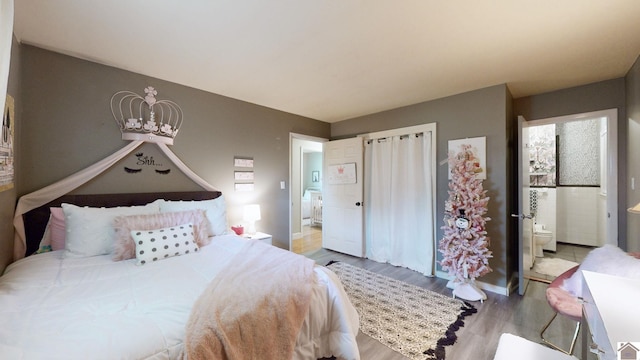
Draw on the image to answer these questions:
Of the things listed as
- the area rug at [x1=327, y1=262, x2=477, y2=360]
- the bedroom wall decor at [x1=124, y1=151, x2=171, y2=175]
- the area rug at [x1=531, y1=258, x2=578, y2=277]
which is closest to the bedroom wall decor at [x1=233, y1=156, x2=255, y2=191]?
the bedroom wall decor at [x1=124, y1=151, x2=171, y2=175]

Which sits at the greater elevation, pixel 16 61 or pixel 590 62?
pixel 590 62

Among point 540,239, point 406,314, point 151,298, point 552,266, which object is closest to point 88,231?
point 151,298

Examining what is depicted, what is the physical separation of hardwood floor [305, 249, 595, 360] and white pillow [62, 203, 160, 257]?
88.2 inches

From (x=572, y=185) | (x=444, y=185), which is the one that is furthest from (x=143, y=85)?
(x=572, y=185)

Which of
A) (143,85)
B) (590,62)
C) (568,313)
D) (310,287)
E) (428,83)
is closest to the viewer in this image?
(310,287)

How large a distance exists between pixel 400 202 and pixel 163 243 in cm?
302

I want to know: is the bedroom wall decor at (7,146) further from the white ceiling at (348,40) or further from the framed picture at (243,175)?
the framed picture at (243,175)

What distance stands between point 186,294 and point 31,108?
2286 millimetres

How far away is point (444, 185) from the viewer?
3.28 meters

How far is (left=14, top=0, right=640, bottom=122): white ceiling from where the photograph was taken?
162cm

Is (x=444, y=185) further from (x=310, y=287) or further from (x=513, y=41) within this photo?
(x=310, y=287)

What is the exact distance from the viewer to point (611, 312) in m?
0.82

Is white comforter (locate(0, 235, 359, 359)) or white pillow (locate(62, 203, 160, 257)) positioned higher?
white pillow (locate(62, 203, 160, 257))

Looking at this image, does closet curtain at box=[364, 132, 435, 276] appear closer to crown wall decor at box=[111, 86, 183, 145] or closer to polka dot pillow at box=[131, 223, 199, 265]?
polka dot pillow at box=[131, 223, 199, 265]
